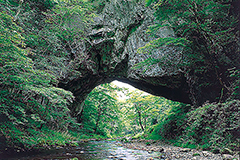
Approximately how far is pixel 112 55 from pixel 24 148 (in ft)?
27.8

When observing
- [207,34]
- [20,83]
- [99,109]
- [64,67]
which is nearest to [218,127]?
[207,34]

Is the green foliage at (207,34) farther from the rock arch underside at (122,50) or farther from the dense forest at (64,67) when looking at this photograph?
the rock arch underside at (122,50)

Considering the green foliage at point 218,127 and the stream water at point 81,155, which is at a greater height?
the green foliage at point 218,127

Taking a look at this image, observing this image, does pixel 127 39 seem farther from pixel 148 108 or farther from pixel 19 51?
pixel 19 51

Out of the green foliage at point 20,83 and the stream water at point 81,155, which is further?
the stream water at point 81,155

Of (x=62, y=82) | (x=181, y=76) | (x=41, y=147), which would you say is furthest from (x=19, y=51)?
(x=181, y=76)

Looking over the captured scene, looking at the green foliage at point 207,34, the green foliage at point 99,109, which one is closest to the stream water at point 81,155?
the green foliage at point 207,34

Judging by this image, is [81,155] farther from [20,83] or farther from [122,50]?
[122,50]

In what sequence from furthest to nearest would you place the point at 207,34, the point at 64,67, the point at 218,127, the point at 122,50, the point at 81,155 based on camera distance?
the point at 122,50 → the point at 64,67 → the point at 207,34 → the point at 218,127 → the point at 81,155

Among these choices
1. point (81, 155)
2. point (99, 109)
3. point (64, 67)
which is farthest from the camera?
point (99, 109)

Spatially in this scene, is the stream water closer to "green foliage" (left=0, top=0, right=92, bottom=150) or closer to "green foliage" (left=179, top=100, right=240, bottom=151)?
"green foliage" (left=0, top=0, right=92, bottom=150)

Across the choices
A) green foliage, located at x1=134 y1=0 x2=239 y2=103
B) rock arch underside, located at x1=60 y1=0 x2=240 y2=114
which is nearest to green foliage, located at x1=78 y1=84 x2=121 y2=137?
rock arch underside, located at x1=60 y1=0 x2=240 y2=114

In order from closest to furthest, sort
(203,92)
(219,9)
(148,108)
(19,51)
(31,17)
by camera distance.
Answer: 1. (19,51)
2. (219,9)
3. (31,17)
4. (203,92)
5. (148,108)

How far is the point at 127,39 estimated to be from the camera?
11.1m
